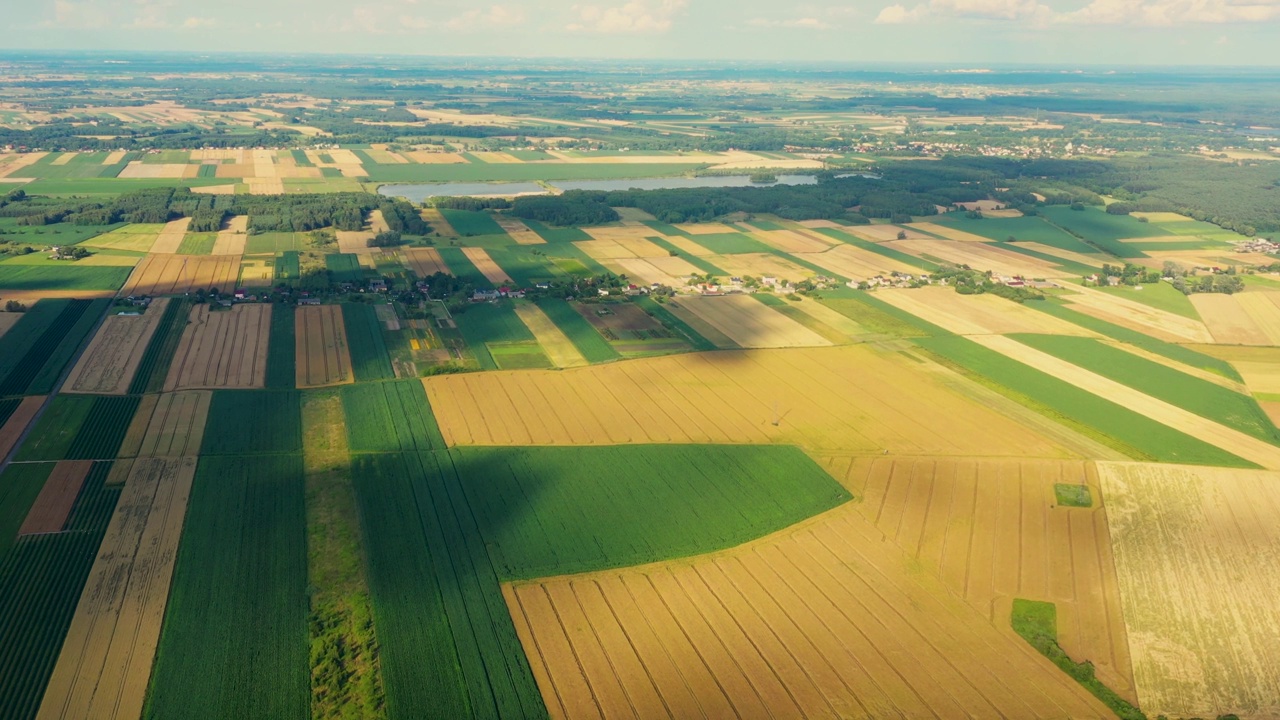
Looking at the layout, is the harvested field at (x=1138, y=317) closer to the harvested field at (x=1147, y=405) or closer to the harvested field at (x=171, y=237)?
the harvested field at (x=1147, y=405)

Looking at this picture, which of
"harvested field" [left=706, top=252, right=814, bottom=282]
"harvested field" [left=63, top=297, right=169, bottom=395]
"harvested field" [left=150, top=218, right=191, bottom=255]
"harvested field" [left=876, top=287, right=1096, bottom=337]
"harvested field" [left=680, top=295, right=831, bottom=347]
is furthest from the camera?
"harvested field" [left=150, top=218, right=191, bottom=255]

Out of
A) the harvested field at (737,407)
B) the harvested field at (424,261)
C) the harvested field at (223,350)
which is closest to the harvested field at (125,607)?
the harvested field at (223,350)

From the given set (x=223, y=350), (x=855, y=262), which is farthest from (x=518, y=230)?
(x=223, y=350)

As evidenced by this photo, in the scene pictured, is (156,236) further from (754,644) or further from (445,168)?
(754,644)

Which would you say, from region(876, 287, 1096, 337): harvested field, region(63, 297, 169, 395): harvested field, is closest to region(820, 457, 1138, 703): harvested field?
region(876, 287, 1096, 337): harvested field

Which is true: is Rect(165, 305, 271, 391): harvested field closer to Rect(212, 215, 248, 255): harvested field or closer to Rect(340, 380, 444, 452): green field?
Rect(340, 380, 444, 452): green field

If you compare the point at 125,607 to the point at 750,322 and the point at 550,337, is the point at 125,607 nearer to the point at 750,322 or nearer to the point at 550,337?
the point at 550,337

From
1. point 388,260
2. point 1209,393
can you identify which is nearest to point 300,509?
point 388,260
